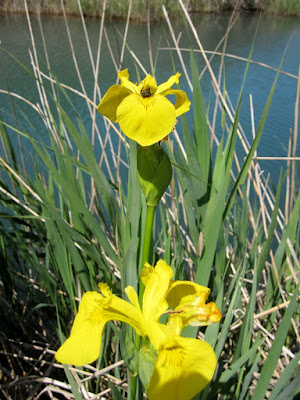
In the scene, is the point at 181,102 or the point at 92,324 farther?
the point at 181,102

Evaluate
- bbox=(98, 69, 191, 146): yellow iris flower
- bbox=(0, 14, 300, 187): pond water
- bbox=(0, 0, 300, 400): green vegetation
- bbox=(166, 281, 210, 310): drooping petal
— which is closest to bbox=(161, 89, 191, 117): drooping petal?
bbox=(98, 69, 191, 146): yellow iris flower

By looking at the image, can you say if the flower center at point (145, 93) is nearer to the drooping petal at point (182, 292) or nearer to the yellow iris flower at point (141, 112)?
the yellow iris flower at point (141, 112)

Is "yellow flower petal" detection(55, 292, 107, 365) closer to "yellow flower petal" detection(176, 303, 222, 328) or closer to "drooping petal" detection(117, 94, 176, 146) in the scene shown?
"yellow flower petal" detection(176, 303, 222, 328)

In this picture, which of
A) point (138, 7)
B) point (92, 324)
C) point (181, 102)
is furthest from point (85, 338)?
point (138, 7)

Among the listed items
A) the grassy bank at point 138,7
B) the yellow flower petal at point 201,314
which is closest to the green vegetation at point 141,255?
the yellow flower petal at point 201,314

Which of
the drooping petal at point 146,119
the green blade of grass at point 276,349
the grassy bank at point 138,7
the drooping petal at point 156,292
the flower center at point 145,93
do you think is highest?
the grassy bank at point 138,7

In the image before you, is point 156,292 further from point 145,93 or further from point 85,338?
point 145,93
